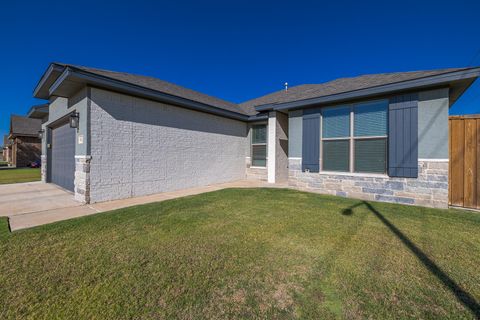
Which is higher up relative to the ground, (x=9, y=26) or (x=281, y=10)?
(x=281, y=10)

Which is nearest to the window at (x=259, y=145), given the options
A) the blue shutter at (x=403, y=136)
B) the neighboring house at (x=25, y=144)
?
the blue shutter at (x=403, y=136)

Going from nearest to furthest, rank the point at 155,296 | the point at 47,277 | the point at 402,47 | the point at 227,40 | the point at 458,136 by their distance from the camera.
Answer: the point at 155,296 → the point at 47,277 → the point at 458,136 → the point at 402,47 → the point at 227,40

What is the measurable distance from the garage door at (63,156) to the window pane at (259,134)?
7340 millimetres

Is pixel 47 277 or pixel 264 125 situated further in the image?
pixel 264 125

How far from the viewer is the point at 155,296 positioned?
1933 millimetres

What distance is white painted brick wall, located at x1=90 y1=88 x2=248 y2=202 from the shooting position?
5656mm

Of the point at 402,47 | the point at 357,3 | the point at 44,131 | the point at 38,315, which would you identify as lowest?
the point at 38,315

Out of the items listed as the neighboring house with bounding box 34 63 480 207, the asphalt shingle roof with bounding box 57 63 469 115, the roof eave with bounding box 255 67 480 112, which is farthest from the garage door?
the roof eave with bounding box 255 67 480 112

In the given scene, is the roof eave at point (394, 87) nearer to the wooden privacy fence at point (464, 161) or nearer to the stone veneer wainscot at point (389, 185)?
the wooden privacy fence at point (464, 161)

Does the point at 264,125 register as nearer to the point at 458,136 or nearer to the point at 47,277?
the point at 458,136

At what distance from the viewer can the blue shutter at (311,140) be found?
6.69 metres

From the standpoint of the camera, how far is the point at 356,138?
600cm

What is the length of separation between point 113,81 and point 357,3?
9563 mm

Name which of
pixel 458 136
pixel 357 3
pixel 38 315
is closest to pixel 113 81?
pixel 38 315
